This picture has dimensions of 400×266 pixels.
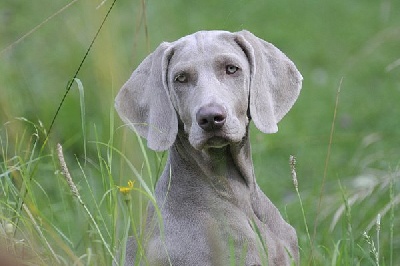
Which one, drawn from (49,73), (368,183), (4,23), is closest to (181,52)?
(368,183)

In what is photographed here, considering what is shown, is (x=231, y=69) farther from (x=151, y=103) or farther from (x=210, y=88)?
(x=151, y=103)

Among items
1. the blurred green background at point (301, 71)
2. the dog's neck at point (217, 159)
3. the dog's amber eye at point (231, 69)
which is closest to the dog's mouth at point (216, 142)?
the dog's neck at point (217, 159)

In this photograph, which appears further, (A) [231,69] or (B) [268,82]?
(B) [268,82]

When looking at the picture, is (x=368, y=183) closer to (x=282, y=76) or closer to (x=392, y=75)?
(x=282, y=76)

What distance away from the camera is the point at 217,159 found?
4391 mm

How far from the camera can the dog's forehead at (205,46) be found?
4.31 m

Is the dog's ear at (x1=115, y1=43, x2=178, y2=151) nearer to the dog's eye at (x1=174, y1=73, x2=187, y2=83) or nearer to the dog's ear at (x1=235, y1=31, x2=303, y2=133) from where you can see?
the dog's eye at (x1=174, y1=73, x2=187, y2=83)

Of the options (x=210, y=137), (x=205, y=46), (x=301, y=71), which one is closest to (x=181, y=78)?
(x=205, y=46)

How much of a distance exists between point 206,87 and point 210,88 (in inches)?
0.7

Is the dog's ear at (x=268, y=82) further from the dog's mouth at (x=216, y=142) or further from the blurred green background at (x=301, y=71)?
the blurred green background at (x=301, y=71)

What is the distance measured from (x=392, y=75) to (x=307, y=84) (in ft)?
2.15

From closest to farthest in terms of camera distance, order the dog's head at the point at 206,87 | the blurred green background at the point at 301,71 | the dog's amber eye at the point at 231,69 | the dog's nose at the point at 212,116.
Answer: the dog's nose at the point at 212,116 < the dog's head at the point at 206,87 < the dog's amber eye at the point at 231,69 < the blurred green background at the point at 301,71

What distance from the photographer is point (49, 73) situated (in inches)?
329

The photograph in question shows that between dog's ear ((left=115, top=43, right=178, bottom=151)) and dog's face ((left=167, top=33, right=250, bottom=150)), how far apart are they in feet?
0.11
